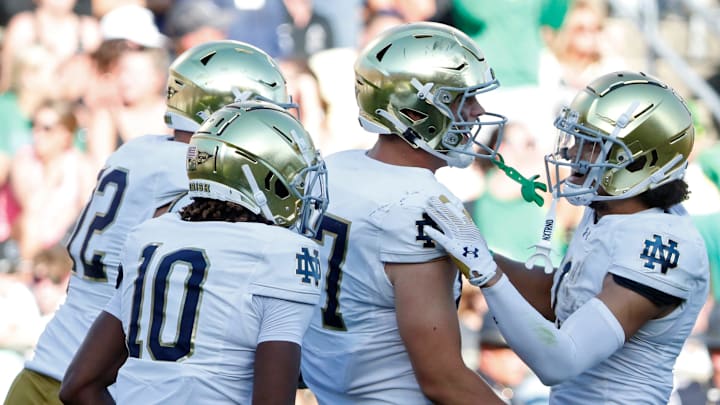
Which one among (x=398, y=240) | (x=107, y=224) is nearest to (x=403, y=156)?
(x=398, y=240)

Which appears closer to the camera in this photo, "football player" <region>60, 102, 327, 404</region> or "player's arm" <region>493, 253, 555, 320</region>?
"football player" <region>60, 102, 327, 404</region>

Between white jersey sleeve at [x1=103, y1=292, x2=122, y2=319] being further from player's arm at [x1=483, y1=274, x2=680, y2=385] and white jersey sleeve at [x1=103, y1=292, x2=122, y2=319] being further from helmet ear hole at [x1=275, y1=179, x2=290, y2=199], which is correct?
player's arm at [x1=483, y1=274, x2=680, y2=385]

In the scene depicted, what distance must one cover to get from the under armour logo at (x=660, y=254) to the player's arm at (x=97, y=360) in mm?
1448

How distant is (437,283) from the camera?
9.73 ft

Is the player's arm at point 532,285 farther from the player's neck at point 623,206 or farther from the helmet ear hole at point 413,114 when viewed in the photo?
the helmet ear hole at point 413,114

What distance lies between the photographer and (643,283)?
322 centimetres

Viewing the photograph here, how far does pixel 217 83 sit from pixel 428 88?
96 cm

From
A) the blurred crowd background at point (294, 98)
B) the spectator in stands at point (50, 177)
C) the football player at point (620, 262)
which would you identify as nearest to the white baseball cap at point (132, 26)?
the blurred crowd background at point (294, 98)

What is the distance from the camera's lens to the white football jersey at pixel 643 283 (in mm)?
3256

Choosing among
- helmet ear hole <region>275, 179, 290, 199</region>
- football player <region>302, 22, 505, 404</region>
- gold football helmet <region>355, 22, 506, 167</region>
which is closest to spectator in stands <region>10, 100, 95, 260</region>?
football player <region>302, 22, 505, 404</region>

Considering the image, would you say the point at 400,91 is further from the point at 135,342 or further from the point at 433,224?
the point at 135,342

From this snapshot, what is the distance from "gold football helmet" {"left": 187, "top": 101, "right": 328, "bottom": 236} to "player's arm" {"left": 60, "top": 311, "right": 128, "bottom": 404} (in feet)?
1.34

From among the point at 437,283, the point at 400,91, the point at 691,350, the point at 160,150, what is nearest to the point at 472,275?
the point at 437,283

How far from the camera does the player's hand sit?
2.92 metres
